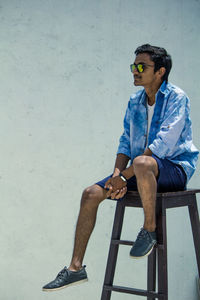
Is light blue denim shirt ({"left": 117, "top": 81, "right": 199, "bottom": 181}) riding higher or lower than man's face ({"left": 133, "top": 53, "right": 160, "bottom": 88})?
lower

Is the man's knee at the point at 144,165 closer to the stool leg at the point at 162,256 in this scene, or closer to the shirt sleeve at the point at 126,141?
the stool leg at the point at 162,256

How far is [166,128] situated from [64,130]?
154 cm

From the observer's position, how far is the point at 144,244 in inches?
84.5

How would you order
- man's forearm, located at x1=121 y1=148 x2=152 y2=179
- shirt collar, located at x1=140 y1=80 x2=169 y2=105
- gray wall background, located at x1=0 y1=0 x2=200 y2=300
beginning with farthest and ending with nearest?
1. gray wall background, located at x1=0 y1=0 x2=200 y2=300
2. shirt collar, located at x1=140 y1=80 x2=169 y2=105
3. man's forearm, located at x1=121 y1=148 x2=152 y2=179

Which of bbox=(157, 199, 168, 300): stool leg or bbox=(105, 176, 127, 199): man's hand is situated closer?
bbox=(157, 199, 168, 300): stool leg

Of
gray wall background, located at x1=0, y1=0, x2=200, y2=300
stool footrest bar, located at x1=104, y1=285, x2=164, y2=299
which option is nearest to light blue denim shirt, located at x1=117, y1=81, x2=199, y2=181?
stool footrest bar, located at x1=104, y1=285, x2=164, y2=299

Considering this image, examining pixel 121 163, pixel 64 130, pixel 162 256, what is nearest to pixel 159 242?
pixel 162 256

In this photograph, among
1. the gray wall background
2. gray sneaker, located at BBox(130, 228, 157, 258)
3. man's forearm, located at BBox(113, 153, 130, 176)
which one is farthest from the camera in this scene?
the gray wall background

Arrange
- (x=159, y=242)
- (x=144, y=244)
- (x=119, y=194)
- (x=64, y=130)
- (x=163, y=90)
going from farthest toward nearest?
(x=64, y=130), (x=163, y=90), (x=119, y=194), (x=159, y=242), (x=144, y=244)

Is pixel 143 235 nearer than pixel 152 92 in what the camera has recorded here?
Yes

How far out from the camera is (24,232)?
3.60m

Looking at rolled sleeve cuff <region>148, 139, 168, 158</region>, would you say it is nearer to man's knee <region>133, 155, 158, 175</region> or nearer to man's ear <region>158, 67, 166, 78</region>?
man's knee <region>133, 155, 158, 175</region>

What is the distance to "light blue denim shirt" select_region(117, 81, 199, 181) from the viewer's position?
231 cm

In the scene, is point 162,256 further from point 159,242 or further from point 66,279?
point 66,279
